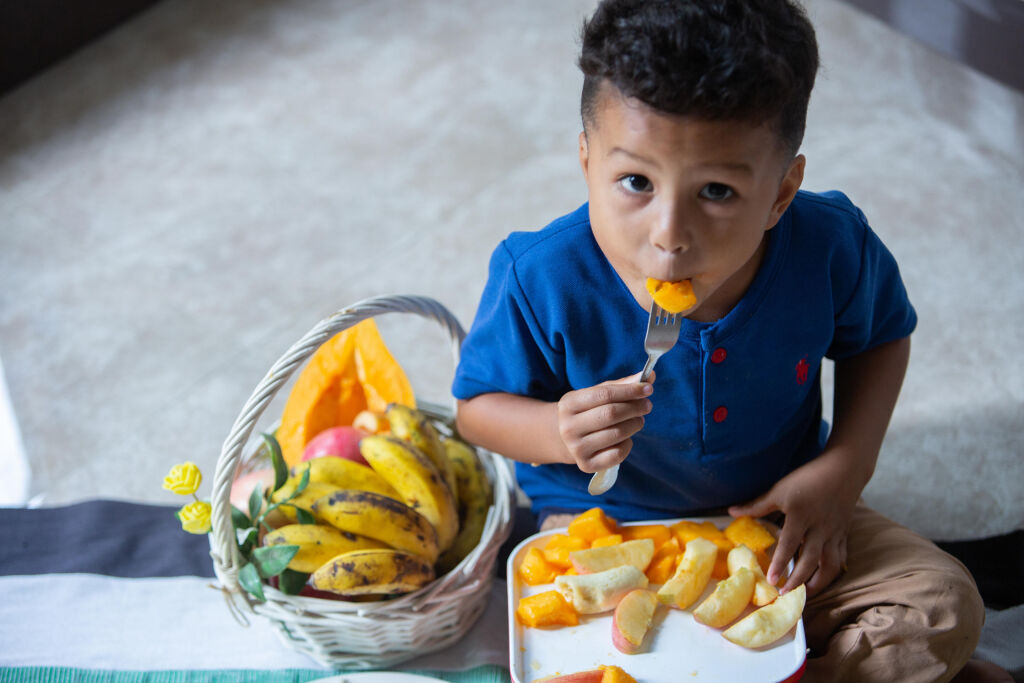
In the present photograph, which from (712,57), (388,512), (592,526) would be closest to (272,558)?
(388,512)

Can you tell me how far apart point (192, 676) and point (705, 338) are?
0.77m

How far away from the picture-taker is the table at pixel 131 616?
1218mm

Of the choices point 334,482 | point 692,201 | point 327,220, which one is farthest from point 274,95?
point 692,201

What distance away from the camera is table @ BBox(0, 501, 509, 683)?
1.22 m

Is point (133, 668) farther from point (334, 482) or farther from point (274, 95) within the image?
point (274, 95)

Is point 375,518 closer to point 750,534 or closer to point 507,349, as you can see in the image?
point 507,349

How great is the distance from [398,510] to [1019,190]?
1.48 m

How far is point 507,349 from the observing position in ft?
3.40

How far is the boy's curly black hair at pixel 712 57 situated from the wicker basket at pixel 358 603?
1.59 feet

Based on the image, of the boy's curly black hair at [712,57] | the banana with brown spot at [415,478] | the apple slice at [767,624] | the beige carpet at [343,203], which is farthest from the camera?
the beige carpet at [343,203]

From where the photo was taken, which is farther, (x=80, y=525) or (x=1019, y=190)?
(x=1019, y=190)

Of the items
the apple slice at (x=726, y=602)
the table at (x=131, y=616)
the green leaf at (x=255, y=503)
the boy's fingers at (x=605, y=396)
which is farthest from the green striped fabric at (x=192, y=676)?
the boy's fingers at (x=605, y=396)

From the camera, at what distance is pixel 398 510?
1.11 meters

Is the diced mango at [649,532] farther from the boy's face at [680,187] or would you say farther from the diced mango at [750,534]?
the boy's face at [680,187]
